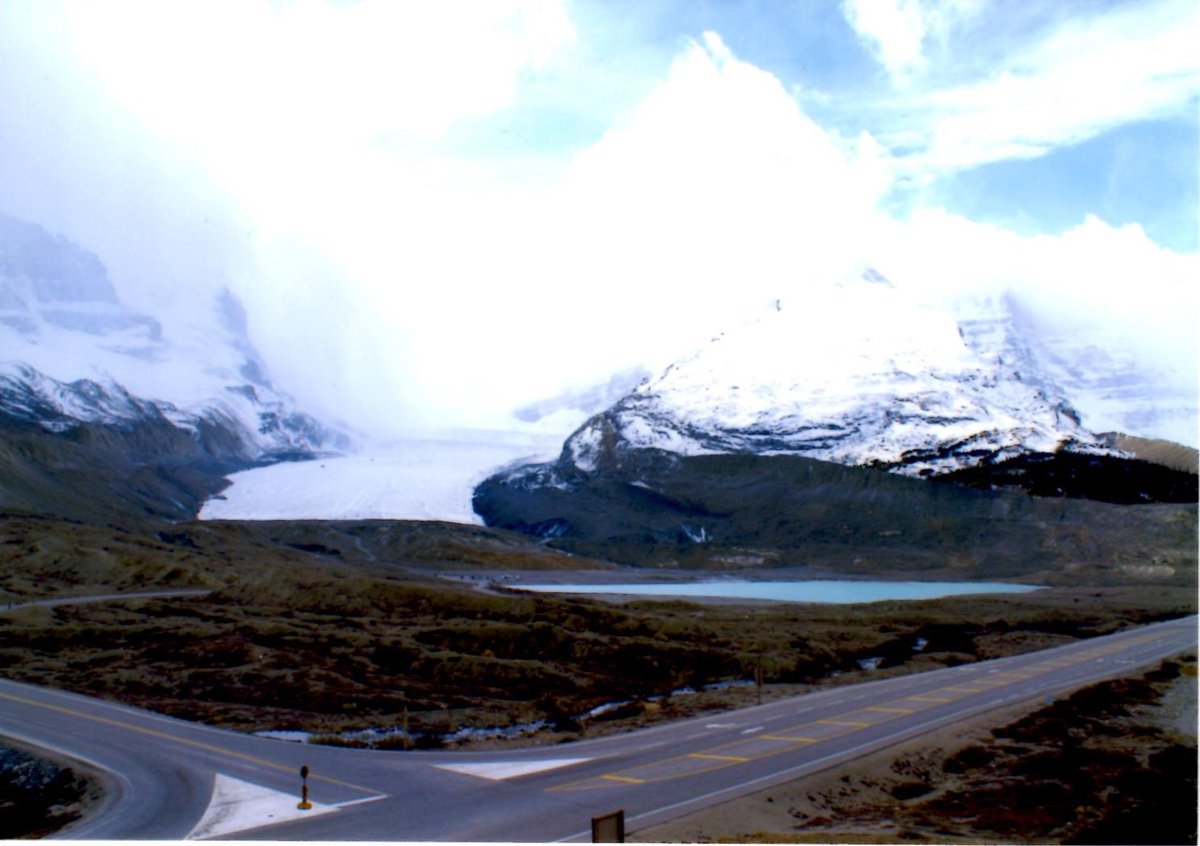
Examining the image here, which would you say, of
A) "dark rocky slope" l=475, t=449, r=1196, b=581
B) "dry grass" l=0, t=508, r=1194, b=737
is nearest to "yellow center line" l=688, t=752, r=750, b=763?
"dry grass" l=0, t=508, r=1194, b=737

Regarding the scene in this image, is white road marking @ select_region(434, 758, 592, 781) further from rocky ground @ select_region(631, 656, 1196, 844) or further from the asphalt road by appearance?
rocky ground @ select_region(631, 656, 1196, 844)

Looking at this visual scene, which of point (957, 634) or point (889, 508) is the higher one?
point (889, 508)

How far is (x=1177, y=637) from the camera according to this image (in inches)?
2308

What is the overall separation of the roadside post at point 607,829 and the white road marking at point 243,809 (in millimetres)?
7602

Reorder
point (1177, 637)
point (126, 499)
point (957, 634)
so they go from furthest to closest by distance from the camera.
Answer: point (126, 499)
point (957, 634)
point (1177, 637)

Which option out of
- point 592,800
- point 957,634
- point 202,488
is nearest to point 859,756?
point 592,800

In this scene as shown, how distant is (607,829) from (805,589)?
90721 mm

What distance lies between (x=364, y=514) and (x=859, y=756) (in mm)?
151186

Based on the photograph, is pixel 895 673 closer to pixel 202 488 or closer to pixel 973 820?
pixel 973 820

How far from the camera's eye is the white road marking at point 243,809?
1898 cm

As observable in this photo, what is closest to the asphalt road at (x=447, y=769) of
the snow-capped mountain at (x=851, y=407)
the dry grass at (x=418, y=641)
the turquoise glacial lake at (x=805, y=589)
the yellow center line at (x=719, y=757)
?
the yellow center line at (x=719, y=757)

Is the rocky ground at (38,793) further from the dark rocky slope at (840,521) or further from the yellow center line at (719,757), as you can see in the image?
the dark rocky slope at (840,521)

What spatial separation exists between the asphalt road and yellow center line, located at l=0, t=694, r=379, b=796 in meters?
0.06

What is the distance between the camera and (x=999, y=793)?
23094mm
